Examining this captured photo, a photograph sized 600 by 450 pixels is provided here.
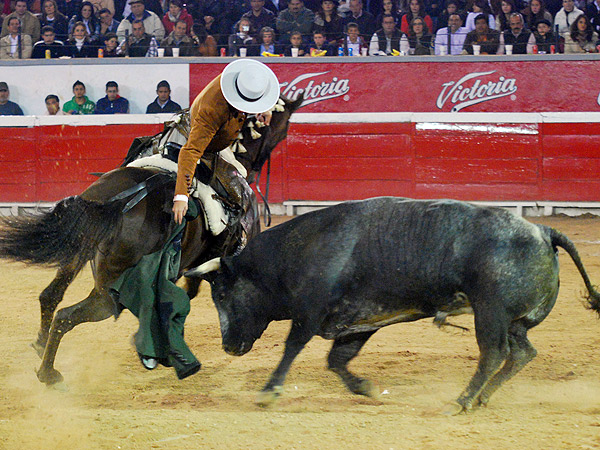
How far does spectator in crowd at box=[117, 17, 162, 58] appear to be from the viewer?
1181cm

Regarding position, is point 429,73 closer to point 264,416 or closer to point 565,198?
point 565,198

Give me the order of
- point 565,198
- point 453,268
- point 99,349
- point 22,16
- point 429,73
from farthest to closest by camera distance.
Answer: point 22,16, point 429,73, point 565,198, point 99,349, point 453,268

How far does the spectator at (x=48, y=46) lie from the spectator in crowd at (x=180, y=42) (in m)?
1.65

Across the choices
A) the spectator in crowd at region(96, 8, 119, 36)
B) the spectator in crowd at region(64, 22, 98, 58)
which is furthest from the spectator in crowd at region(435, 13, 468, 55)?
the spectator in crowd at region(64, 22, 98, 58)

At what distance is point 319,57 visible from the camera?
38.3 ft

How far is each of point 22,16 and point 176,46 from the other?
2.74 meters

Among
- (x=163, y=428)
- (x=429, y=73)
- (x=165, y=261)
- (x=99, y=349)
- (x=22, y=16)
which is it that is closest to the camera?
(x=163, y=428)

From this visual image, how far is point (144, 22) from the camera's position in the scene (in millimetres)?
12352

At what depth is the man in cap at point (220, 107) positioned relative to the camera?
157 inches

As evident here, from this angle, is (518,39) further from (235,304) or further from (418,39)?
(235,304)

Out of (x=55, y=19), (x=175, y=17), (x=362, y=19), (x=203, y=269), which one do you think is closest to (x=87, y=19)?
(x=55, y=19)

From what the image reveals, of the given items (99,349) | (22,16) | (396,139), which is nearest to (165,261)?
(99,349)

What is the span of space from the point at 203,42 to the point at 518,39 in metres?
4.84

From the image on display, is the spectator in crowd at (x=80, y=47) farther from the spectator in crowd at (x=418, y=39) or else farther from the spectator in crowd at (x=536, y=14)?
the spectator in crowd at (x=536, y=14)
